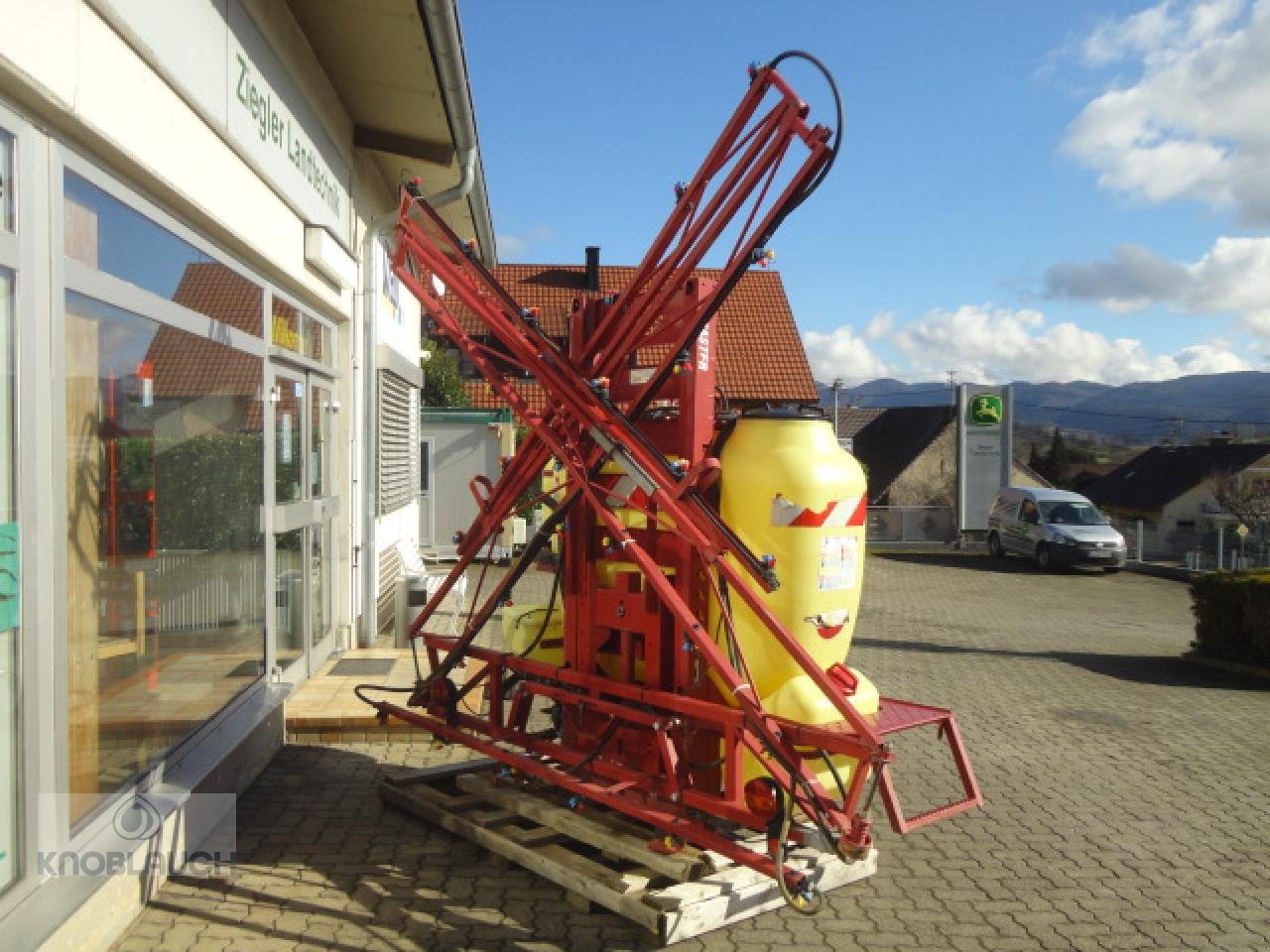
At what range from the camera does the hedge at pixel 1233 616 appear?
418 inches

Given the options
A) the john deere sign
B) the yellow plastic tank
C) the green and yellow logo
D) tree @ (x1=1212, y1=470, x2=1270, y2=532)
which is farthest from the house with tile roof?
the yellow plastic tank

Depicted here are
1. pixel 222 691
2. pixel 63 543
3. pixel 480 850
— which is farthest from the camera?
pixel 222 691

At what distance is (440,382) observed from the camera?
24.0 meters

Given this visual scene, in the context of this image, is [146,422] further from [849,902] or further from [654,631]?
[849,902]

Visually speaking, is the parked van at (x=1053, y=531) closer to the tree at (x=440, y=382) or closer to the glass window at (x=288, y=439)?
the tree at (x=440, y=382)

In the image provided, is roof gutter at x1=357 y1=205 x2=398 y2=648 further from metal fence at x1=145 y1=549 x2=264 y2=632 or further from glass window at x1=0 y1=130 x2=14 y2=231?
glass window at x1=0 y1=130 x2=14 y2=231

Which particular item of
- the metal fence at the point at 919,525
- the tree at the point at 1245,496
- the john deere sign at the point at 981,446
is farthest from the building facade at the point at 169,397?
the tree at the point at 1245,496

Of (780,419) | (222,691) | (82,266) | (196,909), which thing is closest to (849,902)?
(780,419)

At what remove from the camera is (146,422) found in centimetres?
462

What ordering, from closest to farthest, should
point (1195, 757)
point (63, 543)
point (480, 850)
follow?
point (63, 543) → point (480, 850) → point (1195, 757)

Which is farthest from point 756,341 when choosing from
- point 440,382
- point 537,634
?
point 537,634

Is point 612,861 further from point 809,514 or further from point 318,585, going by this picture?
point 318,585

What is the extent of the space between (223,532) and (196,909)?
2119mm

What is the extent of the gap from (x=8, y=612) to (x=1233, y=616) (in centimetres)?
1107
